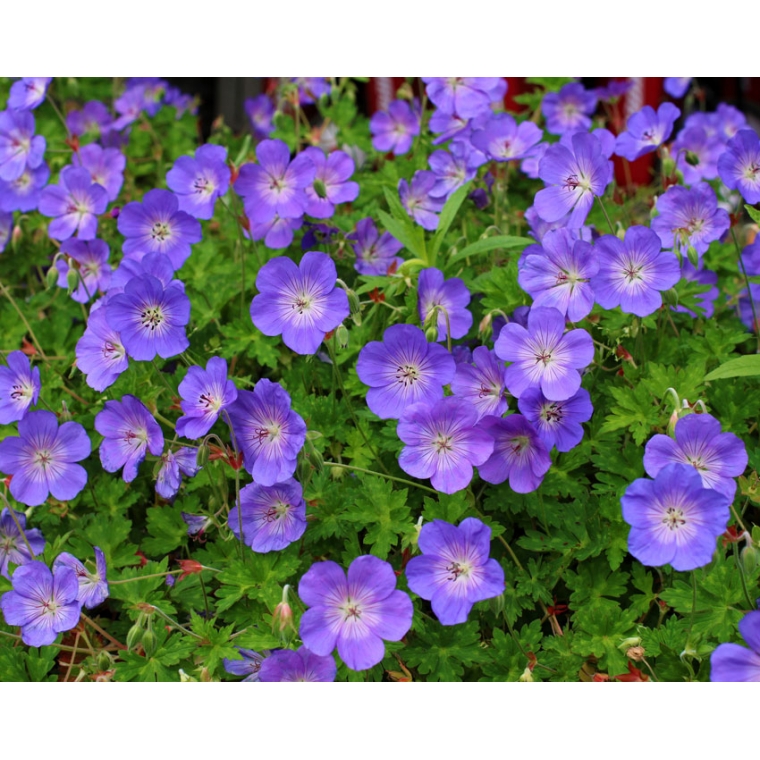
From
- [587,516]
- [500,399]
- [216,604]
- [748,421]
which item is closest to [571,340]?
[500,399]

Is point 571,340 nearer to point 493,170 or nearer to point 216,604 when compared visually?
point 216,604

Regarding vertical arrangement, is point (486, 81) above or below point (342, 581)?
above

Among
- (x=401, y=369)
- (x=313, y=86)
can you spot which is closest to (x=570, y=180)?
(x=401, y=369)

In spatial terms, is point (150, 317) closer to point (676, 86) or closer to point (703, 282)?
point (703, 282)

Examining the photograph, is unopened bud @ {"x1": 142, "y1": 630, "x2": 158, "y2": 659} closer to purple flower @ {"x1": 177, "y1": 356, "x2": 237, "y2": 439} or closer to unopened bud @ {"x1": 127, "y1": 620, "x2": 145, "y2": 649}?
unopened bud @ {"x1": 127, "y1": 620, "x2": 145, "y2": 649}

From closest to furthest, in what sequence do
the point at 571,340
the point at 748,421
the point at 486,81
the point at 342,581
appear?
the point at 342,581 → the point at 571,340 → the point at 748,421 → the point at 486,81

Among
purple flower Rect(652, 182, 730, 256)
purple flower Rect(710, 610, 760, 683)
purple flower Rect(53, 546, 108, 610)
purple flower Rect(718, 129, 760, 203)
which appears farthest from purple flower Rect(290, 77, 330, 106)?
purple flower Rect(710, 610, 760, 683)

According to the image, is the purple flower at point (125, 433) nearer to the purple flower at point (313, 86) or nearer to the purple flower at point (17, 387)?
the purple flower at point (17, 387)
